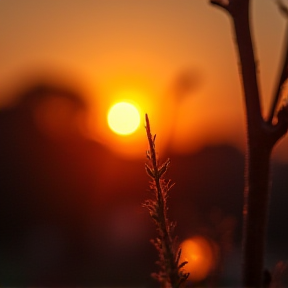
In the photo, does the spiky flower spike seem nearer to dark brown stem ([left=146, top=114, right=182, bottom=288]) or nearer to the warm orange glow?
dark brown stem ([left=146, top=114, right=182, bottom=288])

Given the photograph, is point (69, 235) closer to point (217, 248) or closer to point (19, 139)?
point (19, 139)

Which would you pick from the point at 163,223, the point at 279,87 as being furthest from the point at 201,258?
Result: the point at 163,223

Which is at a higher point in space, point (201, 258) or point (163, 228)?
point (163, 228)

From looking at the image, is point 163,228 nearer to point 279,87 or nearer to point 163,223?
point 163,223

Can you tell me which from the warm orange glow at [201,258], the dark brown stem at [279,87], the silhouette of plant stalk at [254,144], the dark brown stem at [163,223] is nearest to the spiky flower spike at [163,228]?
the dark brown stem at [163,223]

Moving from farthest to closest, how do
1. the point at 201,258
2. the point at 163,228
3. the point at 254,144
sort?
1. the point at 201,258
2. the point at 254,144
3. the point at 163,228

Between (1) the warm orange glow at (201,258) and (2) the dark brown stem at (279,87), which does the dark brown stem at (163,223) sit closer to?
(2) the dark brown stem at (279,87)
